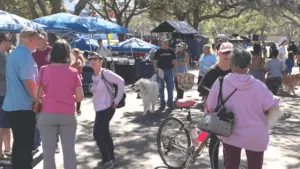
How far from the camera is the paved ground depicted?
5996mm

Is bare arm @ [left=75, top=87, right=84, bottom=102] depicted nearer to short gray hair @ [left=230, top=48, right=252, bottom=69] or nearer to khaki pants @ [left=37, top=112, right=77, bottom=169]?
khaki pants @ [left=37, top=112, right=77, bottom=169]

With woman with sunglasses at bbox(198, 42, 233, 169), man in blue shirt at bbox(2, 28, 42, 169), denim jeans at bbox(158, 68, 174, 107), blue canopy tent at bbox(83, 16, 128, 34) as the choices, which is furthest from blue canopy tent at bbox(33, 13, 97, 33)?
woman with sunglasses at bbox(198, 42, 233, 169)

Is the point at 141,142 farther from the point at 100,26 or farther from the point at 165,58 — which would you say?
the point at 100,26

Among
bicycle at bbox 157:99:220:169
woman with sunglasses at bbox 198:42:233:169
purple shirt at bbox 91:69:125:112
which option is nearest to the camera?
woman with sunglasses at bbox 198:42:233:169

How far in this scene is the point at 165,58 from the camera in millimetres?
10594

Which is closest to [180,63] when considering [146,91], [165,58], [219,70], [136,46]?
[165,58]

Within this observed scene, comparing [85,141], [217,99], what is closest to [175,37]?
[85,141]

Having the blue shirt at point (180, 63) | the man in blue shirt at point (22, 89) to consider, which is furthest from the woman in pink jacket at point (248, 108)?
the blue shirt at point (180, 63)

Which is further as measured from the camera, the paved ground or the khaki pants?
the paved ground

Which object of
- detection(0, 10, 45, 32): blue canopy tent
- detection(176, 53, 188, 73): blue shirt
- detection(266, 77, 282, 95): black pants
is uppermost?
detection(0, 10, 45, 32): blue canopy tent

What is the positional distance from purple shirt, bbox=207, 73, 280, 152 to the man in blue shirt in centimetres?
226

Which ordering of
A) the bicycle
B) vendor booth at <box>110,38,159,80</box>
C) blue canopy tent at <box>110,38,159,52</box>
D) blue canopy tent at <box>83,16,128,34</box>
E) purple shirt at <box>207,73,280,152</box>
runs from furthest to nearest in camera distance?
blue canopy tent at <box>110,38,159,52</box> → vendor booth at <box>110,38,159,80</box> → blue canopy tent at <box>83,16,128,34</box> → the bicycle → purple shirt at <box>207,73,280,152</box>

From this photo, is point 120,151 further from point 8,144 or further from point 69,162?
point 69,162

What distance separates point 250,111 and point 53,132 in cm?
195
